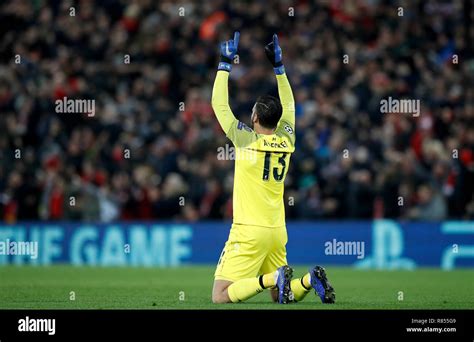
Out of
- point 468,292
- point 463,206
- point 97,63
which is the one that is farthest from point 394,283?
point 97,63

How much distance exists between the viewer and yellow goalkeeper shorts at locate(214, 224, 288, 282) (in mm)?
12953

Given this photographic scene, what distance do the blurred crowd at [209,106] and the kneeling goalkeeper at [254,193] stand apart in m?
10.4

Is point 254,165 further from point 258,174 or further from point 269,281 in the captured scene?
point 269,281

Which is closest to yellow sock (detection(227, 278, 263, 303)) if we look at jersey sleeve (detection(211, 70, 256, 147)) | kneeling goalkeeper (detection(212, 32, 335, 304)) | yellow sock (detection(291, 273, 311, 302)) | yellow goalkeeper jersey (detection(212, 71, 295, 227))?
kneeling goalkeeper (detection(212, 32, 335, 304))

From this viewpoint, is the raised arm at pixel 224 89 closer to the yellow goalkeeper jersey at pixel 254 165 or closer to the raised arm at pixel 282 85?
the yellow goalkeeper jersey at pixel 254 165

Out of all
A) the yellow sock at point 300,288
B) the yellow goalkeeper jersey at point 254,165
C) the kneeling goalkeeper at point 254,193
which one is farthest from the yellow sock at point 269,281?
the yellow goalkeeper jersey at point 254,165

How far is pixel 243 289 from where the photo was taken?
1285cm

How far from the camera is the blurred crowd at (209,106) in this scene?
78.3ft

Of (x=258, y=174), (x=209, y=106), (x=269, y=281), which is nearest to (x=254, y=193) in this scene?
(x=258, y=174)

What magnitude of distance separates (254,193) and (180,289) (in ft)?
13.4

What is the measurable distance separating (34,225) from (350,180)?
663 centimetres

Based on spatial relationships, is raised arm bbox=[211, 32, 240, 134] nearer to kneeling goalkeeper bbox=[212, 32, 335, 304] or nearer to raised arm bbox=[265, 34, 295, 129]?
kneeling goalkeeper bbox=[212, 32, 335, 304]

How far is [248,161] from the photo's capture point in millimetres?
12992
